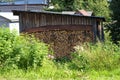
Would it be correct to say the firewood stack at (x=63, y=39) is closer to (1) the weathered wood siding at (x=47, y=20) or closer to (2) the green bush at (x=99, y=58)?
(1) the weathered wood siding at (x=47, y=20)

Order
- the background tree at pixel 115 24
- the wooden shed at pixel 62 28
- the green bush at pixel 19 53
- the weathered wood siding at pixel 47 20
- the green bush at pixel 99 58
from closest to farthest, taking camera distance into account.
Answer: the green bush at pixel 19 53
the green bush at pixel 99 58
the wooden shed at pixel 62 28
the weathered wood siding at pixel 47 20
the background tree at pixel 115 24

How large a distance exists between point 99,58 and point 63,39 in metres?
3.75

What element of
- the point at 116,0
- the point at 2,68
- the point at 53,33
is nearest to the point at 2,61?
the point at 2,68

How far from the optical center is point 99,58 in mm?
11594

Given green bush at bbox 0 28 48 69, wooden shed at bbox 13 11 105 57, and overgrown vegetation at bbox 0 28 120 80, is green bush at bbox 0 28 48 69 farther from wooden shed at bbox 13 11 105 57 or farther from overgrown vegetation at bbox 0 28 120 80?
wooden shed at bbox 13 11 105 57

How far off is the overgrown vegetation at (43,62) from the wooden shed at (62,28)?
9.79 ft

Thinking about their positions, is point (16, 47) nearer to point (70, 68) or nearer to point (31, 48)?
point (31, 48)

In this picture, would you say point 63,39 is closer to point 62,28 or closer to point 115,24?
point 62,28

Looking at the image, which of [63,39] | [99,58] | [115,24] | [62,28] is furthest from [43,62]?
[115,24]

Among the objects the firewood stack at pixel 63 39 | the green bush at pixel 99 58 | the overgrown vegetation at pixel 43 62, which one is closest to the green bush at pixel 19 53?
the overgrown vegetation at pixel 43 62

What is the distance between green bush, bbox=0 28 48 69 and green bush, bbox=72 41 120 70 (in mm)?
1413

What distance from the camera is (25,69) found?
10.9 meters

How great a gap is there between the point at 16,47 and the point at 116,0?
11.1m

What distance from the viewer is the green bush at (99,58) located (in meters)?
11.4
